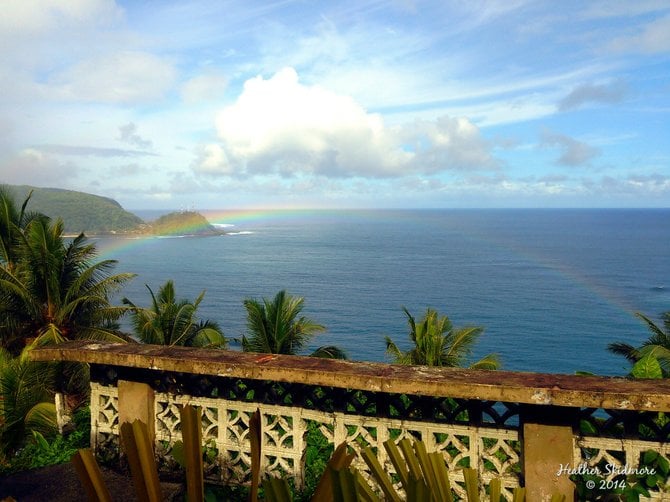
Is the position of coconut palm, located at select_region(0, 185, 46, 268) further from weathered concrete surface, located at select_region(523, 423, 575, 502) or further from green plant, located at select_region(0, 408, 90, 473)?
weathered concrete surface, located at select_region(523, 423, 575, 502)

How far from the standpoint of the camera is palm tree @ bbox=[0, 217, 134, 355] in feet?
49.3

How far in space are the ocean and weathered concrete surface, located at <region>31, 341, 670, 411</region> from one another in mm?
25356

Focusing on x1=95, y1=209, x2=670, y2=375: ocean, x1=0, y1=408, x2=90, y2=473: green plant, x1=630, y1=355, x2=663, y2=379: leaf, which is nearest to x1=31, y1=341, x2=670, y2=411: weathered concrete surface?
x1=0, y1=408, x2=90, y2=473: green plant

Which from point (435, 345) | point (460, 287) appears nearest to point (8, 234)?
Answer: point (435, 345)

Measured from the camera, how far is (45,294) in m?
15.6

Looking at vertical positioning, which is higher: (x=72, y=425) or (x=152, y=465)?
(x=152, y=465)

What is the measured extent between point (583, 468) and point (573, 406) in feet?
1.86

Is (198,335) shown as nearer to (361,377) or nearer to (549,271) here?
(361,377)

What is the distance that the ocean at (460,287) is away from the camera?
58500mm

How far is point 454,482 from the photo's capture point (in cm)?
461

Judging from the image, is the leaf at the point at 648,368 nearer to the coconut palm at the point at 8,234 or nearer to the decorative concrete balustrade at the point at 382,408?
the decorative concrete balustrade at the point at 382,408

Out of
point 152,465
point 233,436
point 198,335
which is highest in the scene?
point 152,465

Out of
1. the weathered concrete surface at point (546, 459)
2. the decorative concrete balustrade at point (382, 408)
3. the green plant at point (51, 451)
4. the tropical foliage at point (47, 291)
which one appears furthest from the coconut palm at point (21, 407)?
the weathered concrete surface at point (546, 459)

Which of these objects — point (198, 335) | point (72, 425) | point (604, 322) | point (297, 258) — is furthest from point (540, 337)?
point (297, 258)
